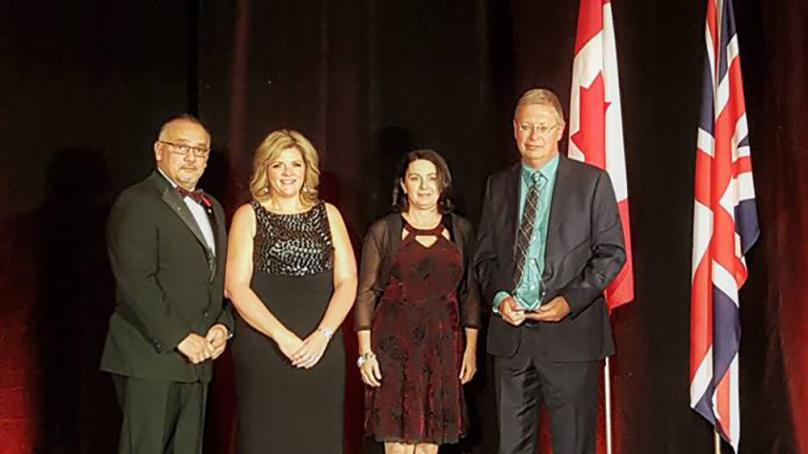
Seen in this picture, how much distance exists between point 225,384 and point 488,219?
1.56 meters

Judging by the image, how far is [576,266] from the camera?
3574 millimetres

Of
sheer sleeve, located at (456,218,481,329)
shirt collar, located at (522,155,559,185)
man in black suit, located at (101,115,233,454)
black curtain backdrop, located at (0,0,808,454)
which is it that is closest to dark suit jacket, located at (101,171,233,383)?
man in black suit, located at (101,115,233,454)

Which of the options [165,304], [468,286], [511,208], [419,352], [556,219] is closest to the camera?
[165,304]

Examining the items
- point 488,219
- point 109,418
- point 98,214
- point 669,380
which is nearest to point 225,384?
point 109,418

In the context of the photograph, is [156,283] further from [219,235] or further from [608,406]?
[608,406]

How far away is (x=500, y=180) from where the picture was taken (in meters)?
3.77

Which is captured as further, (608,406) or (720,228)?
(608,406)

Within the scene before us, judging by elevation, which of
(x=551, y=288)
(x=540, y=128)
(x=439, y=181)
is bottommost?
(x=551, y=288)

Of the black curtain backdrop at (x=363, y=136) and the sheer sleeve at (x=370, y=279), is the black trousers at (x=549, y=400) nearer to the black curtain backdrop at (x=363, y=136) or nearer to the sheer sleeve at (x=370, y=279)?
the sheer sleeve at (x=370, y=279)

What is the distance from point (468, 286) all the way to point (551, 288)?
51 centimetres

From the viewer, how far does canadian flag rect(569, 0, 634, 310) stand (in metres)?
4.09

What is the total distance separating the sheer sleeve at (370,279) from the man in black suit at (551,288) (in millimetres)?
471

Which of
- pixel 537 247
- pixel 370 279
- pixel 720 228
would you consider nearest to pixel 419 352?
pixel 370 279

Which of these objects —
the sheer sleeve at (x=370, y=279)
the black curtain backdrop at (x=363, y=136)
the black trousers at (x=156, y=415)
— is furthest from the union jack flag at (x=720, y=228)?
the black trousers at (x=156, y=415)
